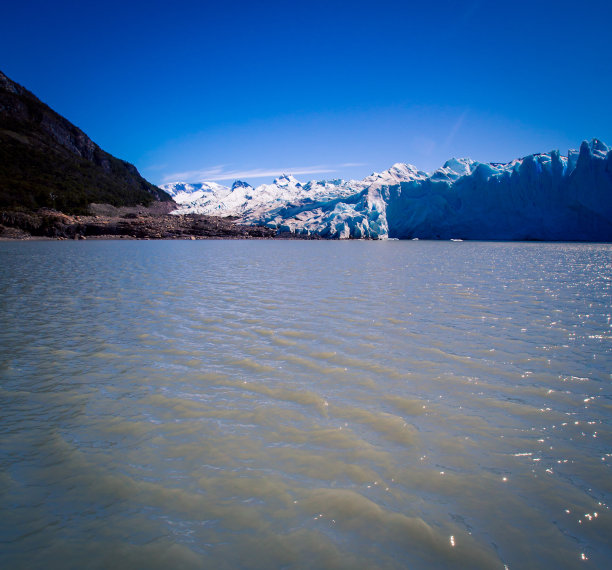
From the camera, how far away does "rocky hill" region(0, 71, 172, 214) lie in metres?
55.8

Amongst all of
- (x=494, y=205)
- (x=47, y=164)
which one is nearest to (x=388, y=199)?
(x=494, y=205)

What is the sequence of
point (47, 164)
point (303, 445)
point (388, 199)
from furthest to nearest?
point (47, 164)
point (388, 199)
point (303, 445)

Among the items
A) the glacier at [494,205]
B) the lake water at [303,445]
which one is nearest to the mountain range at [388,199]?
the glacier at [494,205]

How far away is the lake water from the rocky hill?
59.4 m

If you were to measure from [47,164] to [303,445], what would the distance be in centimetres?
9190

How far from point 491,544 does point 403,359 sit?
3.14 metres

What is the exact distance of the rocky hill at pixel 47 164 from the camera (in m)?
55.8

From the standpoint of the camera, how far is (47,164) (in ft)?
236

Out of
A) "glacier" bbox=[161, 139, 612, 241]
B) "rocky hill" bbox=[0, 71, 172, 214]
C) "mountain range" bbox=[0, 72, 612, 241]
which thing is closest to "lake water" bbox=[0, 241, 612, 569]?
"glacier" bbox=[161, 139, 612, 241]

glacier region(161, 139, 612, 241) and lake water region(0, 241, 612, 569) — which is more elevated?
glacier region(161, 139, 612, 241)

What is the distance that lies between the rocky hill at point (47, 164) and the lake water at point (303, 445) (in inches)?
2340

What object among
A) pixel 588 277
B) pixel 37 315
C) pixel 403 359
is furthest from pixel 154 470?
pixel 588 277

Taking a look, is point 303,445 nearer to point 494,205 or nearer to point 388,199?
point 494,205

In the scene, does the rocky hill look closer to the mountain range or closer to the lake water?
the mountain range
